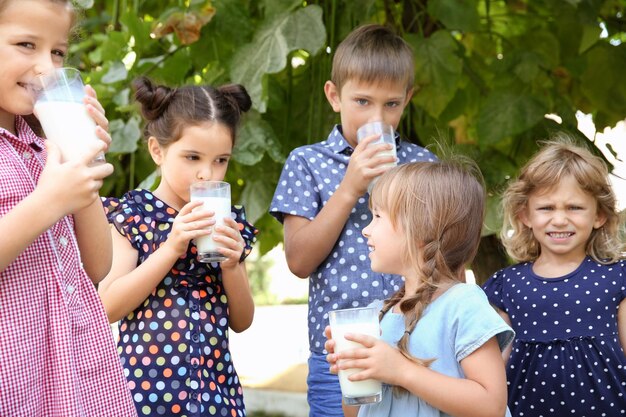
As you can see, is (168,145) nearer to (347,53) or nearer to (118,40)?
(347,53)

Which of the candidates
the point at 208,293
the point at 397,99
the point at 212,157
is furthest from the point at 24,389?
the point at 397,99

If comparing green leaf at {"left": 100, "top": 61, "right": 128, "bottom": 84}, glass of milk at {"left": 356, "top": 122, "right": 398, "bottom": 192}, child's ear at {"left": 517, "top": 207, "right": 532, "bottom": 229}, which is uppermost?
green leaf at {"left": 100, "top": 61, "right": 128, "bottom": 84}

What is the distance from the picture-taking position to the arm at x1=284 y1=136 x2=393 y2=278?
226cm

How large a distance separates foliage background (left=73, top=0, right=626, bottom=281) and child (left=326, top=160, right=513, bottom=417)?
103 cm

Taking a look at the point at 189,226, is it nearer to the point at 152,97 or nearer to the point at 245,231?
the point at 245,231

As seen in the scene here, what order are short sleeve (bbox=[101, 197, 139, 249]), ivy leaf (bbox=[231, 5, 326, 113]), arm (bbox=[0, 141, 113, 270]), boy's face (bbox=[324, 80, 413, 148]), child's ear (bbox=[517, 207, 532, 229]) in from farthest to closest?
ivy leaf (bbox=[231, 5, 326, 113]) < child's ear (bbox=[517, 207, 532, 229]) < boy's face (bbox=[324, 80, 413, 148]) < short sleeve (bbox=[101, 197, 139, 249]) < arm (bbox=[0, 141, 113, 270])

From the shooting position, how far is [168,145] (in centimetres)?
230

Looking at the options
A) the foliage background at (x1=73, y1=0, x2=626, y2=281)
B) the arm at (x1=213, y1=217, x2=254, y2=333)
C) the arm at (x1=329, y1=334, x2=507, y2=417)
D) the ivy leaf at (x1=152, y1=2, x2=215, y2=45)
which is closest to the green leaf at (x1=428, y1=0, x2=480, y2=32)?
the foliage background at (x1=73, y1=0, x2=626, y2=281)

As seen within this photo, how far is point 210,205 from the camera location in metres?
2.10

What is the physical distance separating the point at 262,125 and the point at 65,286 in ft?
4.86

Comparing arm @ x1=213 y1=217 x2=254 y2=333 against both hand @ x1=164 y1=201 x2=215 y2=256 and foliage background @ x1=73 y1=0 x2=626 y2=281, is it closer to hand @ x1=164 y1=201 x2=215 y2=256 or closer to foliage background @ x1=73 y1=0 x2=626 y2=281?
hand @ x1=164 y1=201 x2=215 y2=256

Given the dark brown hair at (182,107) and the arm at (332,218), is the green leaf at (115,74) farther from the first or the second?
the arm at (332,218)

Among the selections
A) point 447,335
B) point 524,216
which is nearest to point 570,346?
point 524,216

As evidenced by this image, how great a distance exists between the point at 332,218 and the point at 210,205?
0.34 metres
